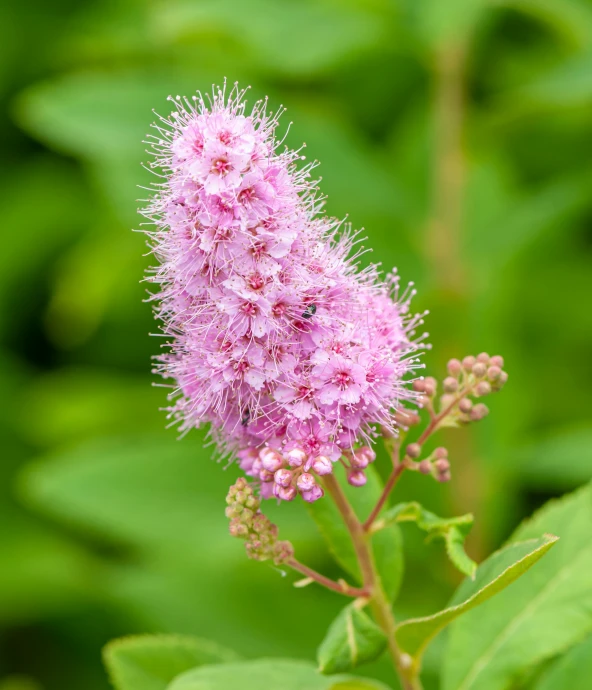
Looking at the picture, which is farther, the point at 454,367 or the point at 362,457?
the point at 454,367

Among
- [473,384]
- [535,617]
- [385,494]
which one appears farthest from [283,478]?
[535,617]

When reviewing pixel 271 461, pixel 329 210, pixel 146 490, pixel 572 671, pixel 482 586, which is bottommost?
pixel 572 671

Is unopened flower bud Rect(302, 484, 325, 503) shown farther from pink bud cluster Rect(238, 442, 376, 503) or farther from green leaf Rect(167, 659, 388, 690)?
green leaf Rect(167, 659, 388, 690)

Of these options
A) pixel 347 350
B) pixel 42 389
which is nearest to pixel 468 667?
pixel 347 350

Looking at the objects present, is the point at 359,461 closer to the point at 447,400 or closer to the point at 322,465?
the point at 322,465

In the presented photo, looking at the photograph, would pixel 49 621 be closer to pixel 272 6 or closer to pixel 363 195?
pixel 363 195
